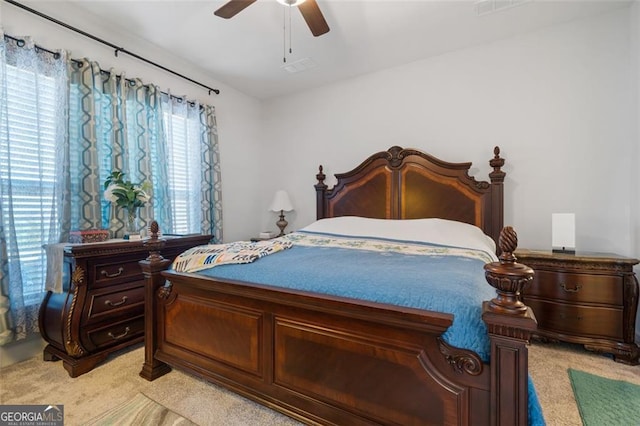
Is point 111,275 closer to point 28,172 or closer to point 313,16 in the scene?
point 28,172

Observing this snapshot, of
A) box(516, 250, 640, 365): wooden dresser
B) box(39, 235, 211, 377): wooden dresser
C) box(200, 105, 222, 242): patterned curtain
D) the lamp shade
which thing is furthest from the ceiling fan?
box(516, 250, 640, 365): wooden dresser

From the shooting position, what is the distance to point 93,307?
6.78ft

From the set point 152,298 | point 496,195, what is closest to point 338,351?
point 152,298

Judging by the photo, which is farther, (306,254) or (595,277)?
(595,277)

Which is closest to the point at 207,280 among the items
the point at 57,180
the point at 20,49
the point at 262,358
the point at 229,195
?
the point at 262,358

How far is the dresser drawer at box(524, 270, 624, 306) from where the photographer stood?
2141mm

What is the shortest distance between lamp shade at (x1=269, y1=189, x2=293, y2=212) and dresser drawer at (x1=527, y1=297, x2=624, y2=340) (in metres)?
2.78

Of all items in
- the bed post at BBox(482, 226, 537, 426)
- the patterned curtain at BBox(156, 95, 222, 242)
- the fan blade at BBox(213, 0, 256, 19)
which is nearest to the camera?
the bed post at BBox(482, 226, 537, 426)

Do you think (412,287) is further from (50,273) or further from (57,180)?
(57,180)

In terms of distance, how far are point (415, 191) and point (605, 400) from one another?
2072 millimetres

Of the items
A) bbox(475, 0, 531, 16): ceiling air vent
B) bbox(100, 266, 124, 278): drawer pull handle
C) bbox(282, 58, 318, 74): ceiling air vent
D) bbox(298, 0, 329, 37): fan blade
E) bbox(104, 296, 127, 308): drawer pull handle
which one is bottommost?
bbox(104, 296, 127, 308): drawer pull handle

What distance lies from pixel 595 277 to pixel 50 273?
3979 millimetres

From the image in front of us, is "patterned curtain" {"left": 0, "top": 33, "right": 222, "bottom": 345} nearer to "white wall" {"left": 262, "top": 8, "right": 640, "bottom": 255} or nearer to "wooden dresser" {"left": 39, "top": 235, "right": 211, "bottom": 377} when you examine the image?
"wooden dresser" {"left": 39, "top": 235, "right": 211, "bottom": 377}

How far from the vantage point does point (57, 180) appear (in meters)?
2.27
